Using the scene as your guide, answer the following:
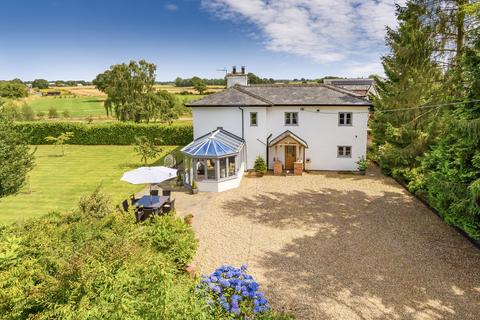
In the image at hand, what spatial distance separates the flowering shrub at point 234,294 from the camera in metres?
6.42

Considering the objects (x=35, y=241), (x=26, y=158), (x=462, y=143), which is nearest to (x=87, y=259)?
(x=35, y=241)

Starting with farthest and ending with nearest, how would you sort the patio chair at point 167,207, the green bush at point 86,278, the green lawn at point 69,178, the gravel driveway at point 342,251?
1. the green lawn at point 69,178
2. the patio chair at point 167,207
3. the gravel driveway at point 342,251
4. the green bush at point 86,278

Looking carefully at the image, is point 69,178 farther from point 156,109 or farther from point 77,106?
point 77,106

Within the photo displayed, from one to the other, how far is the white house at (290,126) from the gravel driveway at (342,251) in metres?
4.64

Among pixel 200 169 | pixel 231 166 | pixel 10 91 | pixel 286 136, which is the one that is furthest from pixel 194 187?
pixel 10 91

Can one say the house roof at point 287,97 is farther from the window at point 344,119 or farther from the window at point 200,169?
the window at point 200,169

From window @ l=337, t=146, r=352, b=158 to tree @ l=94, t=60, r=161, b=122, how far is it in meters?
29.9

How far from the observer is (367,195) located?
18.5 meters

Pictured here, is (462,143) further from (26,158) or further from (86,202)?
(26,158)

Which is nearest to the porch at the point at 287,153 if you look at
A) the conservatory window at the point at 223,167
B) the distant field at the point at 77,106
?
the conservatory window at the point at 223,167

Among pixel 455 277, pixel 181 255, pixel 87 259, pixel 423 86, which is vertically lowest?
pixel 455 277

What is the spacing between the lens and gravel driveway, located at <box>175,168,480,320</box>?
356 inches

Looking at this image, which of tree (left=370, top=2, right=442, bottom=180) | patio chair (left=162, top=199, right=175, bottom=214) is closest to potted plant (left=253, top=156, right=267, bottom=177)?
tree (left=370, top=2, right=442, bottom=180)

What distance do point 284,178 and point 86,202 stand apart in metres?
14.9
